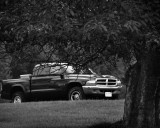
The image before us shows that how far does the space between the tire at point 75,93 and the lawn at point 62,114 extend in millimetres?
2835

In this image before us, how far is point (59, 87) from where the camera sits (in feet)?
65.7

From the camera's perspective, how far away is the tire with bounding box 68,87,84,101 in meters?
19.8

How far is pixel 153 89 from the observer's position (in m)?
9.26

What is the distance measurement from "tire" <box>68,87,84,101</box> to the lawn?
9.30 ft

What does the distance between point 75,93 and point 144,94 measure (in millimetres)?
10660

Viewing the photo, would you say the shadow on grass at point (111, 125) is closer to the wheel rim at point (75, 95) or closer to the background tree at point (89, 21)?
the background tree at point (89, 21)

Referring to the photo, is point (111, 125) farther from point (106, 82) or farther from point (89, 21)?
point (106, 82)

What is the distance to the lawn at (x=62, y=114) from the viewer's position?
467 inches

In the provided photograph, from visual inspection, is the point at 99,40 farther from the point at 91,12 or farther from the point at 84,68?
the point at 84,68

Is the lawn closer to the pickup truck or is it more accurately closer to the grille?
the pickup truck

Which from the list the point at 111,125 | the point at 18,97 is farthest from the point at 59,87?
the point at 111,125

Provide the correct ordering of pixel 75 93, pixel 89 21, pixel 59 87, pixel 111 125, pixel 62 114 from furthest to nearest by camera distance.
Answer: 1. pixel 59 87
2. pixel 75 93
3. pixel 62 114
4. pixel 111 125
5. pixel 89 21

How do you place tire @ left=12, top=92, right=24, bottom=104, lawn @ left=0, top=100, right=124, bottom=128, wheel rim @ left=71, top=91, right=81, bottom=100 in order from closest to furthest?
lawn @ left=0, top=100, right=124, bottom=128
wheel rim @ left=71, top=91, right=81, bottom=100
tire @ left=12, top=92, right=24, bottom=104

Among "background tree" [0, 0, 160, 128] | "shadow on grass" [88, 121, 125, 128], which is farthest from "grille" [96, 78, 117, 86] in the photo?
"background tree" [0, 0, 160, 128]
